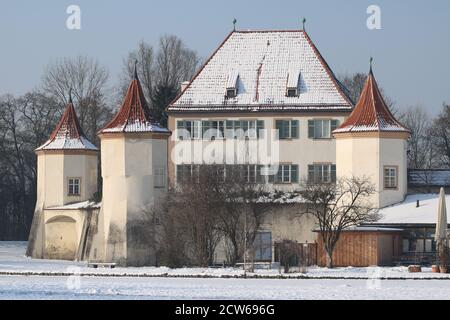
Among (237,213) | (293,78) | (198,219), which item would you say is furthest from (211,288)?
(293,78)

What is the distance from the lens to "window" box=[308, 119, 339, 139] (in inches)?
2694

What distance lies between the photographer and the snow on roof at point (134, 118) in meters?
60.2

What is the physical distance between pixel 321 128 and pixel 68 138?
13202 mm

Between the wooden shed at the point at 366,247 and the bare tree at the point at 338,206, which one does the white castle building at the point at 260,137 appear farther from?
the wooden shed at the point at 366,247

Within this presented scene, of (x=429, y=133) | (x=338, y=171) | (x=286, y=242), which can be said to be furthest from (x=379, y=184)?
(x=429, y=133)

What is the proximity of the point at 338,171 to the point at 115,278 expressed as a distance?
17.3 metres

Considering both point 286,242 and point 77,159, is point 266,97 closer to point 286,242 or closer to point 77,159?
point 77,159

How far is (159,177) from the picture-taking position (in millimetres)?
60625

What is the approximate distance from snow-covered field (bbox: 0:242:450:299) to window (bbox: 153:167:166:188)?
587 centimetres

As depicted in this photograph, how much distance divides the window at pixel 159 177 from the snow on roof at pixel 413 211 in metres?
9.79

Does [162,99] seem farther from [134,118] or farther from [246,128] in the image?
[134,118]

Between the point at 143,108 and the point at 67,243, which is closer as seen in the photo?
A: the point at 143,108

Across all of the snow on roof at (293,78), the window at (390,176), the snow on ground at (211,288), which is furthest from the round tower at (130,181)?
the snow on ground at (211,288)
